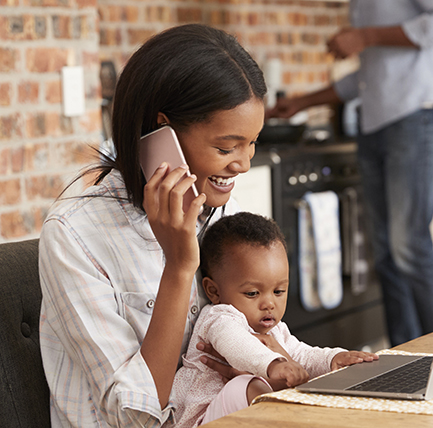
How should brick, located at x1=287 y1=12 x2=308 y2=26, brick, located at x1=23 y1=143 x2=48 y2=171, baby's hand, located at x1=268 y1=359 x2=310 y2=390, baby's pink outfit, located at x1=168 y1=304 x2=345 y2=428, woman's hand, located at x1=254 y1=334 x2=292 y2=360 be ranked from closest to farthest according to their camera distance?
baby's hand, located at x1=268 y1=359 x2=310 y2=390 < baby's pink outfit, located at x1=168 y1=304 x2=345 y2=428 < woman's hand, located at x1=254 y1=334 x2=292 y2=360 < brick, located at x1=23 y1=143 x2=48 y2=171 < brick, located at x1=287 y1=12 x2=308 y2=26

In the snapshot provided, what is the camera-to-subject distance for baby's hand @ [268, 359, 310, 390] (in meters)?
1.04

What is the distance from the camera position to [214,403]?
108 cm

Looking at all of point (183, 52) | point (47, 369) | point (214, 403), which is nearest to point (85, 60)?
point (183, 52)

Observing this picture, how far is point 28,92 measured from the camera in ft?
7.09

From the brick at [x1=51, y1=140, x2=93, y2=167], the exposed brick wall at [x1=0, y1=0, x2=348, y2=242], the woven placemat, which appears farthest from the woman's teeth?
the brick at [x1=51, y1=140, x2=93, y2=167]

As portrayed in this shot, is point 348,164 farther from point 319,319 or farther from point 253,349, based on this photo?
point 253,349

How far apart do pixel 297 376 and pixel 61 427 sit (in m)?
0.44

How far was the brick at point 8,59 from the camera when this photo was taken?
2.08 meters

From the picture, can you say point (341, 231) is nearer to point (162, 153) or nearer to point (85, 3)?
point (85, 3)

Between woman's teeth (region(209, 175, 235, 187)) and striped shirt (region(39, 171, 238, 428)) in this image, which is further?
woman's teeth (region(209, 175, 235, 187))

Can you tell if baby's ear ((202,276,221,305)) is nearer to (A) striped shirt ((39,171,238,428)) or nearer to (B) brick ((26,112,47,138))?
(A) striped shirt ((39,171,238,428))

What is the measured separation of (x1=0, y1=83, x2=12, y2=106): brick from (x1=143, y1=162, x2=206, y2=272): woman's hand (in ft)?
3.94

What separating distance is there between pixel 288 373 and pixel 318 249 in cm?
207

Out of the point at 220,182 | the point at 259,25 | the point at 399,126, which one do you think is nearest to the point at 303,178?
the point at 399,126
